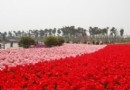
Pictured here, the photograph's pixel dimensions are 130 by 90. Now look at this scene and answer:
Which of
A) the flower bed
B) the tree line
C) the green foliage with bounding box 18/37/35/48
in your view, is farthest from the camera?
the tree line

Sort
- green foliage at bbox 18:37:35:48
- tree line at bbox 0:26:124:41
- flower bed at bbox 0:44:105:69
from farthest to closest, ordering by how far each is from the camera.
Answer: tree line at bbox 0:26:124:41 < green foliage at bbox 18:37:35:48 < flower bed at bbox 0:44:105:69

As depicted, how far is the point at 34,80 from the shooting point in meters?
6.23

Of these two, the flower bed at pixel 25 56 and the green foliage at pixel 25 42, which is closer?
the flower bed at pixel 25 56

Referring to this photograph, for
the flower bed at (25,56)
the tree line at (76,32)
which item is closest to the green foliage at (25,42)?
the flower bed at (25,56)

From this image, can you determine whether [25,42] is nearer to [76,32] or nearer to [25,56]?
[25,56]

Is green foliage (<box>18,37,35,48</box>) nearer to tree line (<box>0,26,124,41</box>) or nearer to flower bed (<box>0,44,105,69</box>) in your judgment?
flower bed (<box>0,44,105,69</box>)

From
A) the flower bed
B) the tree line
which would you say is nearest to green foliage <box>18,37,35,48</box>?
the flower bed

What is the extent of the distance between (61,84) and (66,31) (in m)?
101

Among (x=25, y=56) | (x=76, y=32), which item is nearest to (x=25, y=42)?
(x=25, y=56)

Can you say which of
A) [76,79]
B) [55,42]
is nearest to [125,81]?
[76,79]

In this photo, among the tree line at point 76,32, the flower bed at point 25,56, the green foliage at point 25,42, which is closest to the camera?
the flower bed at point 25,56

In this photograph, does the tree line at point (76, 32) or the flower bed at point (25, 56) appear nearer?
the flower bed at point (25, 56)

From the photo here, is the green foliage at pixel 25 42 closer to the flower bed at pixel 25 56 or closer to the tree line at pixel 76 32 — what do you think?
the flower bed at pixel 25 56

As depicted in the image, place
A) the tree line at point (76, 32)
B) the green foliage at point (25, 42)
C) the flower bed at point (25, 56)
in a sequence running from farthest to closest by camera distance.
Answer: the tree line at point (76, 32), the green foliage at point (25, 42), the flower bed at point (25, 56)
